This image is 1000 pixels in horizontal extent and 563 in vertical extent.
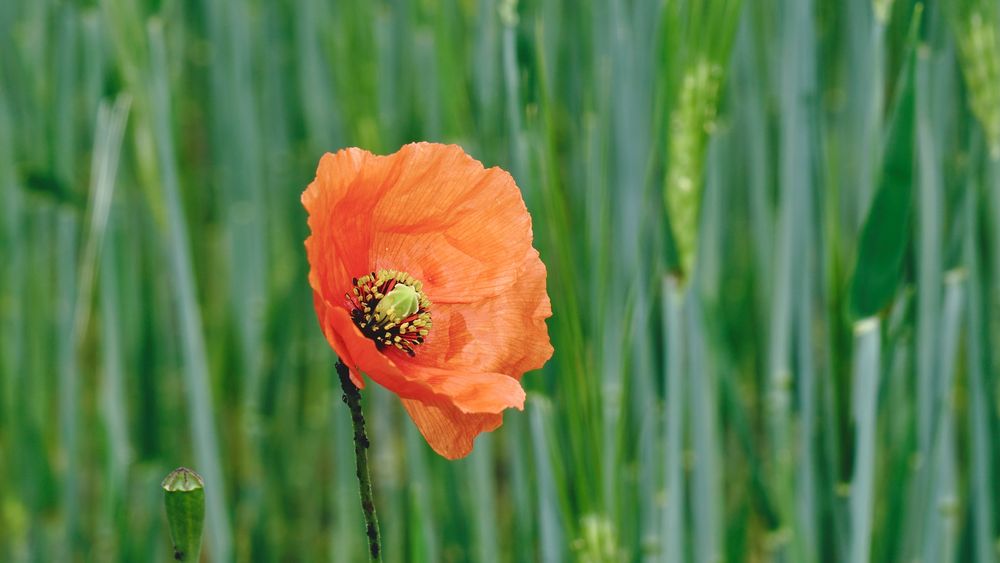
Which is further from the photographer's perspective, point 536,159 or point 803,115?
point 803,115

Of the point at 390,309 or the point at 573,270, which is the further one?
the point at 573,270

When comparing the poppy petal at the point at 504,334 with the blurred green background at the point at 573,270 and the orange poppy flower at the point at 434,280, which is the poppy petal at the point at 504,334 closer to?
the orange poppy flower at the point at 434,280

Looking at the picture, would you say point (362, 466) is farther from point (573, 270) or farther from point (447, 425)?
point (573, 270)

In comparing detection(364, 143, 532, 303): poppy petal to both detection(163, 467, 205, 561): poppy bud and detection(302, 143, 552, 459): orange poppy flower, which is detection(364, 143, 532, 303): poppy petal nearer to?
detection(302, 143, 552, 459): orange poppy flower

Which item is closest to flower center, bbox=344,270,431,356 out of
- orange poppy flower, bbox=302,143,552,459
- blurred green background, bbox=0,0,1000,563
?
orange poppy flower, bbox=302,143,552,459

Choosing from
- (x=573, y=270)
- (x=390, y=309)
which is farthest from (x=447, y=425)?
(x=573, y=270)

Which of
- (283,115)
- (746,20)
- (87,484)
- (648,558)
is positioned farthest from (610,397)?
(87,484)

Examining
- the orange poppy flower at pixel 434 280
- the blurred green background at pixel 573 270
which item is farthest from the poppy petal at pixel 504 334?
the blurred green background at pixel 573 270

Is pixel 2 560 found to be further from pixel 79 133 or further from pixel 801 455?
pixel 801 455
